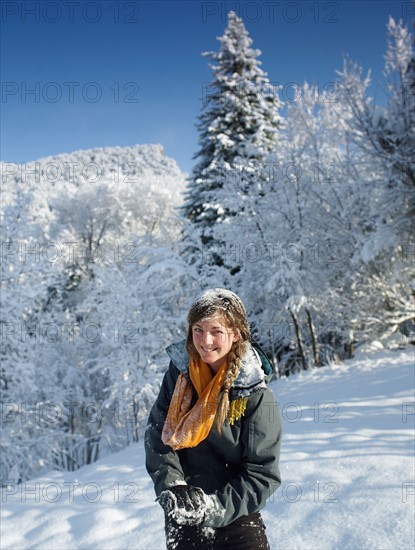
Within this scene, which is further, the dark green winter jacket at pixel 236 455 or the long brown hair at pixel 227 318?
the long brown hair at pixel 227 318

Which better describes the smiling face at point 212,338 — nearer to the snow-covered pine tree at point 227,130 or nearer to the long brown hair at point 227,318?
the long brown hair at point 227,318

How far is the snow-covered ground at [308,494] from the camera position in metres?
3.20

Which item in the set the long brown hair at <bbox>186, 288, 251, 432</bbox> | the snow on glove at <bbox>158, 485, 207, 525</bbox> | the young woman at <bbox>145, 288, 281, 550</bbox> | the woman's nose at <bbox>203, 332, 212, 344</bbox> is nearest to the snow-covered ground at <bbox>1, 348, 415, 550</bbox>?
the young woman at <bbox>145, 288, 281, 550</bbox>

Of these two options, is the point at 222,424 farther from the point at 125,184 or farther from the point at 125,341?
the point at 125,184

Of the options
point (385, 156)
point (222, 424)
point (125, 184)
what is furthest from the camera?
point (125, 184)

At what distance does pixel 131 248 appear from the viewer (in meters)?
17.0

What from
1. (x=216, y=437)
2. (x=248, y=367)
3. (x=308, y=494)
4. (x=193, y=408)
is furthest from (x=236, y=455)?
(x=308, y=494)

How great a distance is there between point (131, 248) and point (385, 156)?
11022 millimetres

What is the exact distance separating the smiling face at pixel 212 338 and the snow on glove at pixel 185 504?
565mm

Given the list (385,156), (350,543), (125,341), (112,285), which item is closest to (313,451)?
(350,543)

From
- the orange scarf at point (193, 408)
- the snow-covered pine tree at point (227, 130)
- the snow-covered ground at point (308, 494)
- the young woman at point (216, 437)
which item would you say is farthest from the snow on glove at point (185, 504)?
the snow-covered pine tree at point (227, 130)

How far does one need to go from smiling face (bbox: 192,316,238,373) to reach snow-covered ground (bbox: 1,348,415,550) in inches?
91.3

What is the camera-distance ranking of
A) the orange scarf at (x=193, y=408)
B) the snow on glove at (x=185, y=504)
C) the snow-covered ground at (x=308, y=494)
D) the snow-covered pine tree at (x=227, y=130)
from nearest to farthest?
1. the snow on glove at (x=185, y=504)
2. the orange scarf at (x=193, y=408)
3. the snow-covered ground at (x=308, y=494)
4. the snow-covered pine tree at (x=227, y=130)

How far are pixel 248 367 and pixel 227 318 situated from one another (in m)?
0.25
